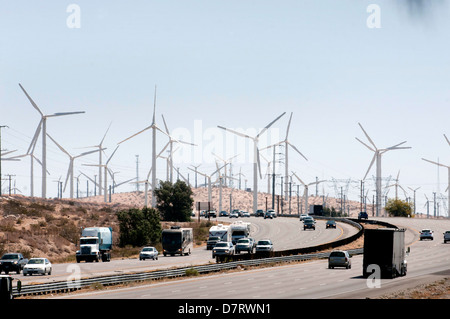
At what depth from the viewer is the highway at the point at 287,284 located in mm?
37719

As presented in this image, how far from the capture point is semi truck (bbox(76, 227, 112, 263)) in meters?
71.2

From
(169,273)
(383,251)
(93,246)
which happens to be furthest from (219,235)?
(383,251)

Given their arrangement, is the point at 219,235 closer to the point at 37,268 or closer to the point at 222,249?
the point at 222,249

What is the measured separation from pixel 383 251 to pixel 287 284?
24.5 ft

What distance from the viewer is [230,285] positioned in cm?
4434

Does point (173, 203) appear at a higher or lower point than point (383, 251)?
higher

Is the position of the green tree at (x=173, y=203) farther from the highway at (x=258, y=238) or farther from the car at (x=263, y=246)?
the car at (x=263, y=246)

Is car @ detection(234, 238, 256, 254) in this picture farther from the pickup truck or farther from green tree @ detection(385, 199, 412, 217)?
green tree @ detection(385, 199, 412, 217)

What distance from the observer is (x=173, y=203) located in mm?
135750

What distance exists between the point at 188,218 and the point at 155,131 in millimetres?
17715

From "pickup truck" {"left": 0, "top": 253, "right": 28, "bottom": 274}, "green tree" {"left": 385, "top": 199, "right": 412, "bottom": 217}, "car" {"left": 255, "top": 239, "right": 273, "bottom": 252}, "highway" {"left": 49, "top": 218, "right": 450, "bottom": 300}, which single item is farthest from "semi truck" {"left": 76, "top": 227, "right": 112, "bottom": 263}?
"green tree" {"left": 385, "top": 199, "right": 412, "bottom": 217}

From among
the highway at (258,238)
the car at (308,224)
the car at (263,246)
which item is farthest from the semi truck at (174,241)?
the car at (308,224)

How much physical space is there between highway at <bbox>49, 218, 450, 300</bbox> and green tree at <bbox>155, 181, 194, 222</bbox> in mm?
70376
